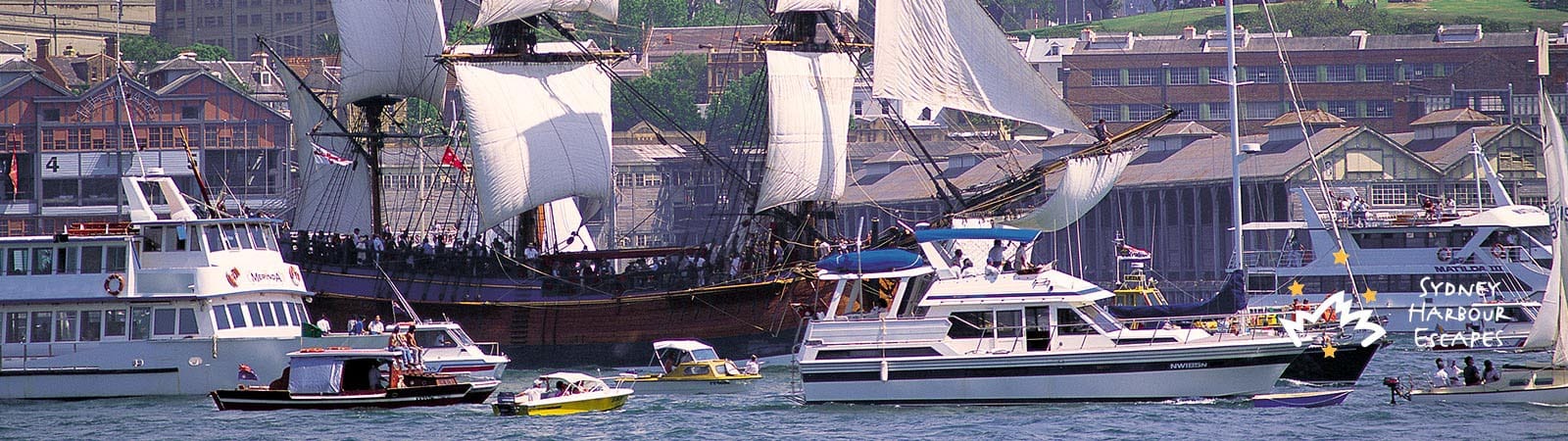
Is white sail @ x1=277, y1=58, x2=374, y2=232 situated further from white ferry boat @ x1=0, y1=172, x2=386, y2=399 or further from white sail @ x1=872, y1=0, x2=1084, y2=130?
white ferry boat @ x1=0, y1=172, x2=386, y2=399

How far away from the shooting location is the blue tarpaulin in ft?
164

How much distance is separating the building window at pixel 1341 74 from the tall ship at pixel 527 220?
7496cm

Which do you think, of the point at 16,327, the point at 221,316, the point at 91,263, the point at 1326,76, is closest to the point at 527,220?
the point at 221,316

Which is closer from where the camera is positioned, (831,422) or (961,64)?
(831,422)

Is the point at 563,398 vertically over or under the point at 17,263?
under

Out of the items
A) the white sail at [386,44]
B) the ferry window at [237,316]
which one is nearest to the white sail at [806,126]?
the white sail at [386,44]

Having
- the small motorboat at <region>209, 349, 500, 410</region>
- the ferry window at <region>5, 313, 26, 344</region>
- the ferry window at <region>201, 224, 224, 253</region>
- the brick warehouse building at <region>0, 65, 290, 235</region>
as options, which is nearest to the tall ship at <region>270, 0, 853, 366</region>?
the ferry window at <region>201, 224, 224, 253</region>

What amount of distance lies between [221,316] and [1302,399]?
2310 centimetres

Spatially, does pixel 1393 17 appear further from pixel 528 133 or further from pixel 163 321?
pixel 163 321

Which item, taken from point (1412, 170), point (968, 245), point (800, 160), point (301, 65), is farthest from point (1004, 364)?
point (301, 65)

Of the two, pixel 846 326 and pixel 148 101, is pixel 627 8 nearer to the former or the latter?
pixel 148 101

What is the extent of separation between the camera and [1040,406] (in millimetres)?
45219

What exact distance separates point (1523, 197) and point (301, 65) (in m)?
81.0

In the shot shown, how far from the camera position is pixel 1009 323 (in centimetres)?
4512
